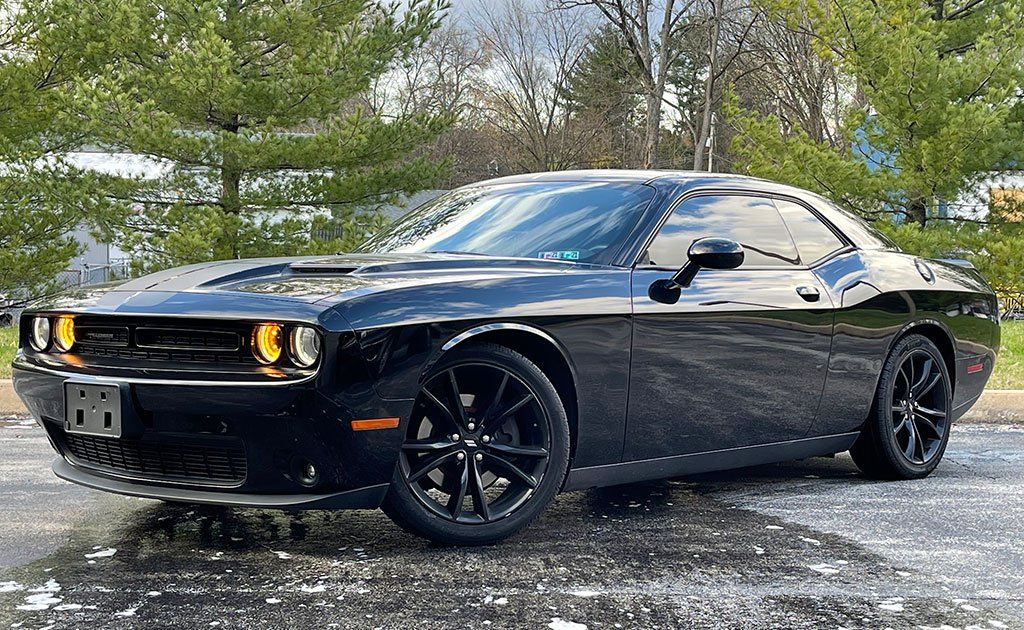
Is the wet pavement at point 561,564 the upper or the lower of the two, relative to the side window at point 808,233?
lower

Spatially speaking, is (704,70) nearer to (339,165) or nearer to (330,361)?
(339,165)

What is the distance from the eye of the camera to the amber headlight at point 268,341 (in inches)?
157

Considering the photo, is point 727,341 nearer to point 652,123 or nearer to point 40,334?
point 40,334

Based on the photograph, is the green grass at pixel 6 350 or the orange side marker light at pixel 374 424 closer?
the orange side marker light at pixel 374 424

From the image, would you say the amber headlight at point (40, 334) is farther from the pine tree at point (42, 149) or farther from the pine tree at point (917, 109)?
the pine tree at point (917, 109)

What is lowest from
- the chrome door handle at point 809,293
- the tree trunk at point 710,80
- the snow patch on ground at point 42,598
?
the snow patch on ground at point 42,598

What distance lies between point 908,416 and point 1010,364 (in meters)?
5.40

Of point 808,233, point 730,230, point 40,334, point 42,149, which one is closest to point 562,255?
point 730,230

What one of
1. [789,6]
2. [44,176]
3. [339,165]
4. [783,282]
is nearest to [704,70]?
[789,6]

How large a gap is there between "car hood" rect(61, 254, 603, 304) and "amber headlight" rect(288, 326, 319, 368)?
12 cm

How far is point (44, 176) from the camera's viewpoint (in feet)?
58.0

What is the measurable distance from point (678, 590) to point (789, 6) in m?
19.2

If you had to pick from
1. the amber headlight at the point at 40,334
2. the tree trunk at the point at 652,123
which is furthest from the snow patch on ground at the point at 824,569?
the tree trunk at the point at 652,123

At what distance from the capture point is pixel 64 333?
14.4ft
